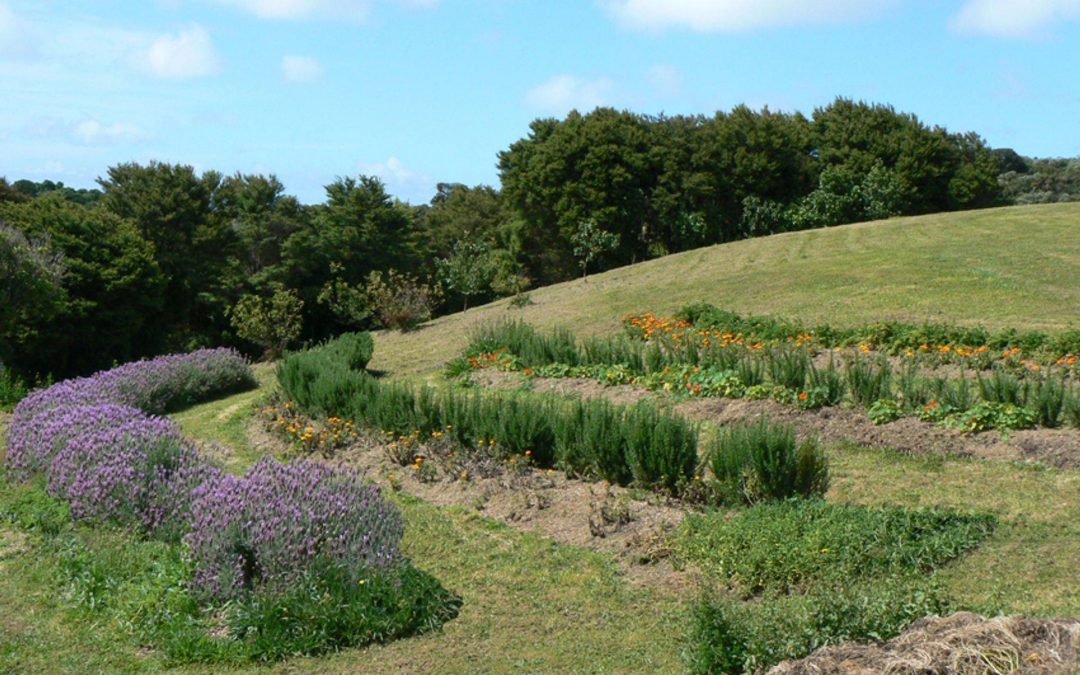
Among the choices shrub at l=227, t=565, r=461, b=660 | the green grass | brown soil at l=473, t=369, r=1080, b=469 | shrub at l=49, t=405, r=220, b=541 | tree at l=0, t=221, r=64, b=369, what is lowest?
the green grass

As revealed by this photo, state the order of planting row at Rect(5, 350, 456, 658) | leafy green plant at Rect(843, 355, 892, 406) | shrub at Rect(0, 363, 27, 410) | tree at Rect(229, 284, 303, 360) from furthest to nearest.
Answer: tree at Rect(229, 284, 303, 360) → shrub at Rect(0, 363, 27, 410) → leafy green plant at Rect(843, 355, 892, 406) → planting row at Rect(5, 350, 456, 658)

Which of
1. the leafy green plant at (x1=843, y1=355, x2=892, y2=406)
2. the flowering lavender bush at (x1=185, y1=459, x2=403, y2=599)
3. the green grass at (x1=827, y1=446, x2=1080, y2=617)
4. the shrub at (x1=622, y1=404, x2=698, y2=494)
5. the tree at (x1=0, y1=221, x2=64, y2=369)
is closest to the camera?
the green grass at (x1=827, y1=446, x2=1080, y2=617)

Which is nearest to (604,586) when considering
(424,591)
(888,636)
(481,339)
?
(424,591)

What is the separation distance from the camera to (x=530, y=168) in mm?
42406

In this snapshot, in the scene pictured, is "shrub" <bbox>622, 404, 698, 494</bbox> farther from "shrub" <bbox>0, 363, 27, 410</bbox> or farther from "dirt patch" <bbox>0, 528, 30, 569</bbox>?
"shrub" <bbox>0, 363, 27, 410</bbox>

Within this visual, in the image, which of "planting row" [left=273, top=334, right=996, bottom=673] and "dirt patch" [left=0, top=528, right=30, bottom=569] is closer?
"planting row" [left=273, top=334, right=996, bottom=673]

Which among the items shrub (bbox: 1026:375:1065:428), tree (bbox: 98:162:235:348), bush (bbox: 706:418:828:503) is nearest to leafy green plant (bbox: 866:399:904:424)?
shrub (bbox: 1026:375:1065:428)

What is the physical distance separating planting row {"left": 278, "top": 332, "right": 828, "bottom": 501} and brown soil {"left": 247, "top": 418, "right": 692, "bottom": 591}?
0.22 metres

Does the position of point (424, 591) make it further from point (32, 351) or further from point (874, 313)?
point (32, 351)

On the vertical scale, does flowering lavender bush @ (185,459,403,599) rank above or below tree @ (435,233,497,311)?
below

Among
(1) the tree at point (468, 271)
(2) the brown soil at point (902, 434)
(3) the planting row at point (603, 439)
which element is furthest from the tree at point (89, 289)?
(2) the brown soil at point (902, 434)

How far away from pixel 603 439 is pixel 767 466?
5.79ft

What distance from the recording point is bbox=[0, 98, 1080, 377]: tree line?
96.7ft

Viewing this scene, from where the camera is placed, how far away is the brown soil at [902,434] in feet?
29.0
